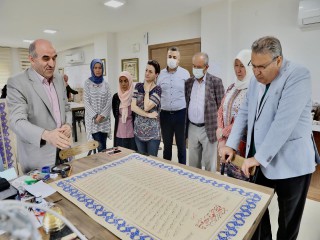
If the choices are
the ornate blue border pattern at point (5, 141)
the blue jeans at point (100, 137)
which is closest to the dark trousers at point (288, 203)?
the blue jeans at point (100, 137)

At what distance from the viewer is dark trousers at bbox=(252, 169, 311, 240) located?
1.32 metres

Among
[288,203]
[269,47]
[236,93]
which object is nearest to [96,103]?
[236,93]

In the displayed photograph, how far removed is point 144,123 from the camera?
233 centimetres

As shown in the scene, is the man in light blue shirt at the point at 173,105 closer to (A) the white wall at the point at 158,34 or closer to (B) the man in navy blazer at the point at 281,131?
(B) the man in navy blazer at the point at 281,131

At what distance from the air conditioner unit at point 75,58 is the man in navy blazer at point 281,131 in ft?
21.0

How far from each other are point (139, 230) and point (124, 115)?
1.90m

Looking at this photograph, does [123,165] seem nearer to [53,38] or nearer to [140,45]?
[140,45]

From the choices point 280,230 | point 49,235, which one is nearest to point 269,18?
point 280,230

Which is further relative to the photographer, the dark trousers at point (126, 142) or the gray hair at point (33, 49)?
the dark trousers at point (126, 142)

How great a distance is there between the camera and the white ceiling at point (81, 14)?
11.1ft

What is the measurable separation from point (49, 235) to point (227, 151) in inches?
41.6

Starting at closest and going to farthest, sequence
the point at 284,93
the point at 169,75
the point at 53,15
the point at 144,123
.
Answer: the point at 284,93, the point at 144,123, the point at 169,75, the point at 53,15

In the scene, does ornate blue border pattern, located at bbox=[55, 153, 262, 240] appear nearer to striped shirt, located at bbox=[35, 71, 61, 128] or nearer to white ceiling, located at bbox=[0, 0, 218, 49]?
striped shirt, located at bbox=[35, 71, 61, 128]

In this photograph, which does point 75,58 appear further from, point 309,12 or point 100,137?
point 309,12
